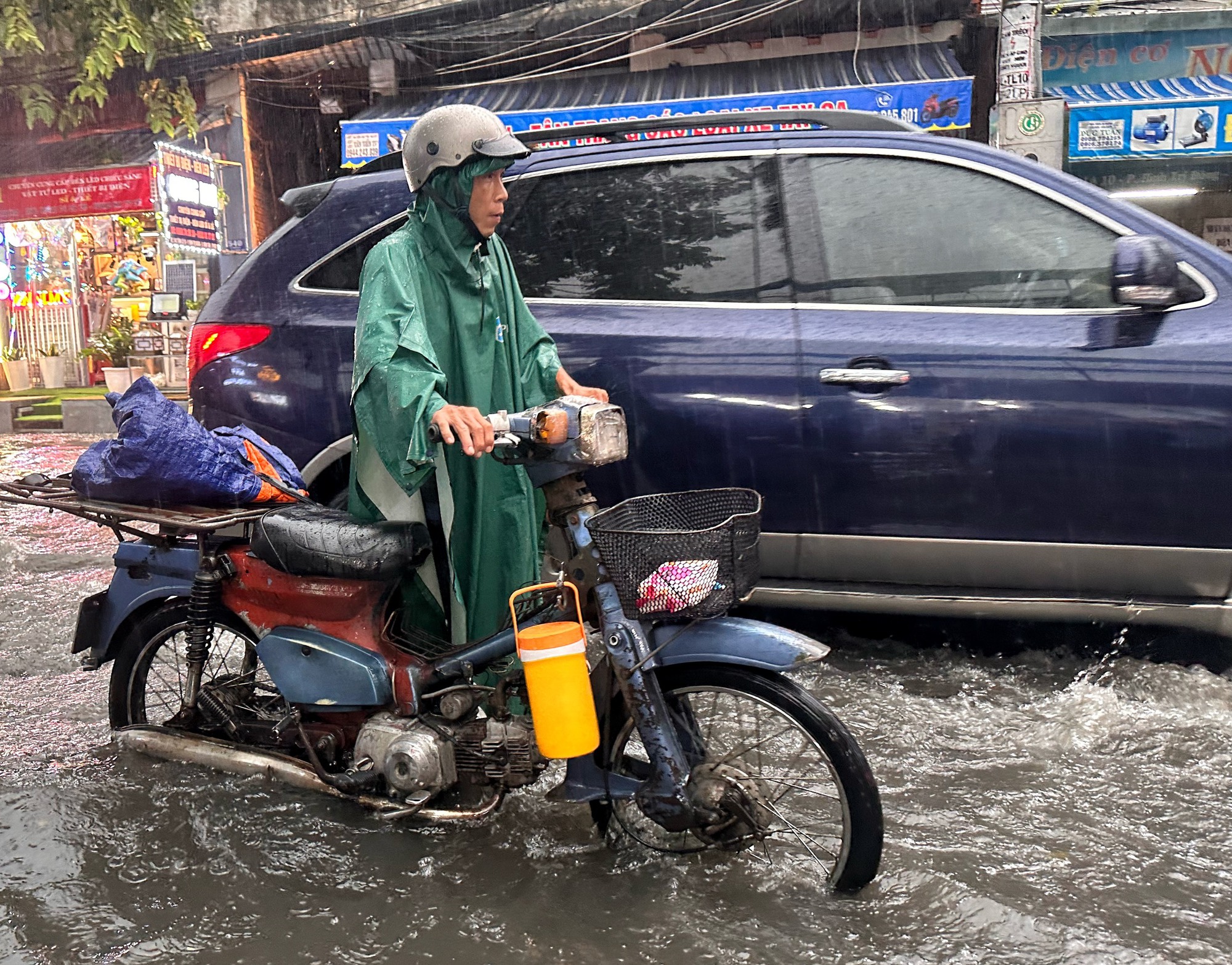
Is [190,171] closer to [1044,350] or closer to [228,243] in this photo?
[228,243]

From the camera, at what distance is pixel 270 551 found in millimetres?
2727

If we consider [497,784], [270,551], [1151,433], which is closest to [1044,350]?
[1151,433]

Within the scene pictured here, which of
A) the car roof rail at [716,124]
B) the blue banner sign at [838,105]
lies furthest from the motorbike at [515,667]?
the blue banner sign at [838,105]

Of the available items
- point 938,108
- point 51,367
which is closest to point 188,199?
point 51,367

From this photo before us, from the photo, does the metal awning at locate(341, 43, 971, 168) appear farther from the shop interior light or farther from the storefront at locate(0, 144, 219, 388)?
the shop interior light

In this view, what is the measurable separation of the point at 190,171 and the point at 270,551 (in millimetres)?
11023

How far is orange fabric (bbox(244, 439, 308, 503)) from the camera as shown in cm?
297

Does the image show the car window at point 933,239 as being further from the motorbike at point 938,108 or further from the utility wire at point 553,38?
the utility wire at point 553,38

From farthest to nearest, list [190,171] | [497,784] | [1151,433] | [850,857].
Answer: [190,171], [1151,433], [497,784], [850,857]

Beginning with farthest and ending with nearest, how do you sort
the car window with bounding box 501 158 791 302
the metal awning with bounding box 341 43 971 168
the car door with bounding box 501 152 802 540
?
1. the metal awning with bounding box 341 43 971 168
2. the car window with bounding box 501 158 791 302
3. the car door with bounding box 501 152 802 540

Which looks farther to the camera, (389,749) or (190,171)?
(190,171)

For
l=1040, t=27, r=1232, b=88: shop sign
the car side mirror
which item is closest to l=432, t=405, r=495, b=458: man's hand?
the car side mirror

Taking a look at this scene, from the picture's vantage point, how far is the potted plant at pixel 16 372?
56.6 ft

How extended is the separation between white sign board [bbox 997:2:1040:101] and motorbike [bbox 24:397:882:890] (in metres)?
7.42
